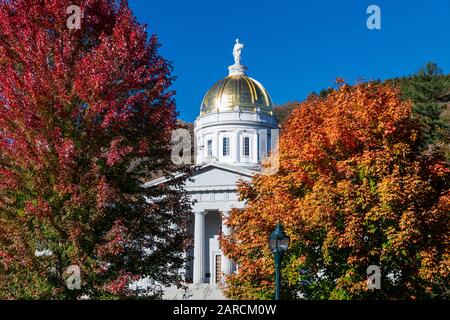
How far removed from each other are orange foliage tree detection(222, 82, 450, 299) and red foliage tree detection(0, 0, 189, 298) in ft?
17.4

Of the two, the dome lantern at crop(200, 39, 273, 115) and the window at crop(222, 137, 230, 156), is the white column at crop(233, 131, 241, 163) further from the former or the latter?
the dome lantern at crop(200, 39, 273, 115)

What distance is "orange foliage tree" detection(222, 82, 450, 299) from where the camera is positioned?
20.0 meters

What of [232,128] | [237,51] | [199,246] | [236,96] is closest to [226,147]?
[232,128]

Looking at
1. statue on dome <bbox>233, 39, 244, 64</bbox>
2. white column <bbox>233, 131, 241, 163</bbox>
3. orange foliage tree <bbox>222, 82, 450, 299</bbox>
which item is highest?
statue on dome <bbox>233, 39, 244, 64</bbox>

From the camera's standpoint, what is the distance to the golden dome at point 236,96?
61.8 metres

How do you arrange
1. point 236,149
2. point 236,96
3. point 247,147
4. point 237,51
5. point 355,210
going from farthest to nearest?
point 237,51 → point 247,147 → point 236,149 → point 236,96 → point 355,210

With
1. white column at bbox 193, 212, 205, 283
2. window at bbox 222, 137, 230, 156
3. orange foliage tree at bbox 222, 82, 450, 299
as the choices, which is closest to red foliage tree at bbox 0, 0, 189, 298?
orange foliage tree at bbox 222, 82, 450, 299

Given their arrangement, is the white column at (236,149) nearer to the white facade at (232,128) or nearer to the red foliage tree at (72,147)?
the white facade at (232,128)

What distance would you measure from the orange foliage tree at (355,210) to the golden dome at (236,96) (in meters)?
38.8

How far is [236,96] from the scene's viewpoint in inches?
2425

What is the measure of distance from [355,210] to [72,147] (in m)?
9.25

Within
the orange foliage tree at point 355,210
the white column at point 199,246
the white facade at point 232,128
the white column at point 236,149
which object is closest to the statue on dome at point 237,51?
the white facade at point 232,128

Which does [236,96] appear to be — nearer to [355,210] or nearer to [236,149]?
[236,149]

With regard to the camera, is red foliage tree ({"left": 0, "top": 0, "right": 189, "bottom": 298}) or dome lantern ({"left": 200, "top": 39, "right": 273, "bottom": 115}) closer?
red foliage tree ({"left": 0, "top": 0, "right": 189, "bottom": 298})
